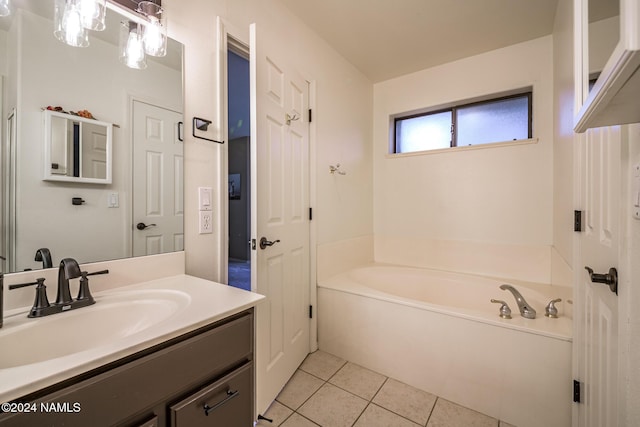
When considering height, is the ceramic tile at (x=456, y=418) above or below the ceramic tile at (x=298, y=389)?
below

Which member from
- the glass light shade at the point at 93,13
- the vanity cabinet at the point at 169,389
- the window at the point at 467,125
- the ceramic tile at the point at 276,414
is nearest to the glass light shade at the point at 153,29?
the glass light shade at the point at 93,13

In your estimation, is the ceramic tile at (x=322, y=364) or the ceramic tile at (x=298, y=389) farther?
the ceramic tile at (x=322, y=364)

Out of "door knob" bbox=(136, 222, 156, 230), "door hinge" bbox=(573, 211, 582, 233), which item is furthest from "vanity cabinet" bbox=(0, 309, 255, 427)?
"door hinge" bbox=(573, 211, 582, 233)

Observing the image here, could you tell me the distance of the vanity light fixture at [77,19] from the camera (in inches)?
36.0

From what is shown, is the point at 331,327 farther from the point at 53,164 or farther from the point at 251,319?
the point at 53,164

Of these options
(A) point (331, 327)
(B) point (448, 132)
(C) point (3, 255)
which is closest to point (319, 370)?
(A) point (331, 327)

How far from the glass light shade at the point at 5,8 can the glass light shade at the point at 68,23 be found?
103mm

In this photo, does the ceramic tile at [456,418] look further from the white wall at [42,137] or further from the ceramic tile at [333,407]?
the white wall at [42,137]

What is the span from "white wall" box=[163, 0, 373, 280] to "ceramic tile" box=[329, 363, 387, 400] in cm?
95

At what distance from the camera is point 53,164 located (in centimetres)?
90

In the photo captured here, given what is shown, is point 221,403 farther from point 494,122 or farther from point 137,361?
point 494,122

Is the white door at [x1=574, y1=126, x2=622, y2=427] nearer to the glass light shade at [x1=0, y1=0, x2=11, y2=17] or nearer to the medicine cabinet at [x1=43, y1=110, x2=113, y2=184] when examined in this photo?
the medicine cabinet at [x1=43, y1=110, x2=113, y2=184]

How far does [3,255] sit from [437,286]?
2.63 m

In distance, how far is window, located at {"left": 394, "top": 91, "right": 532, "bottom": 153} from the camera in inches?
94.4
